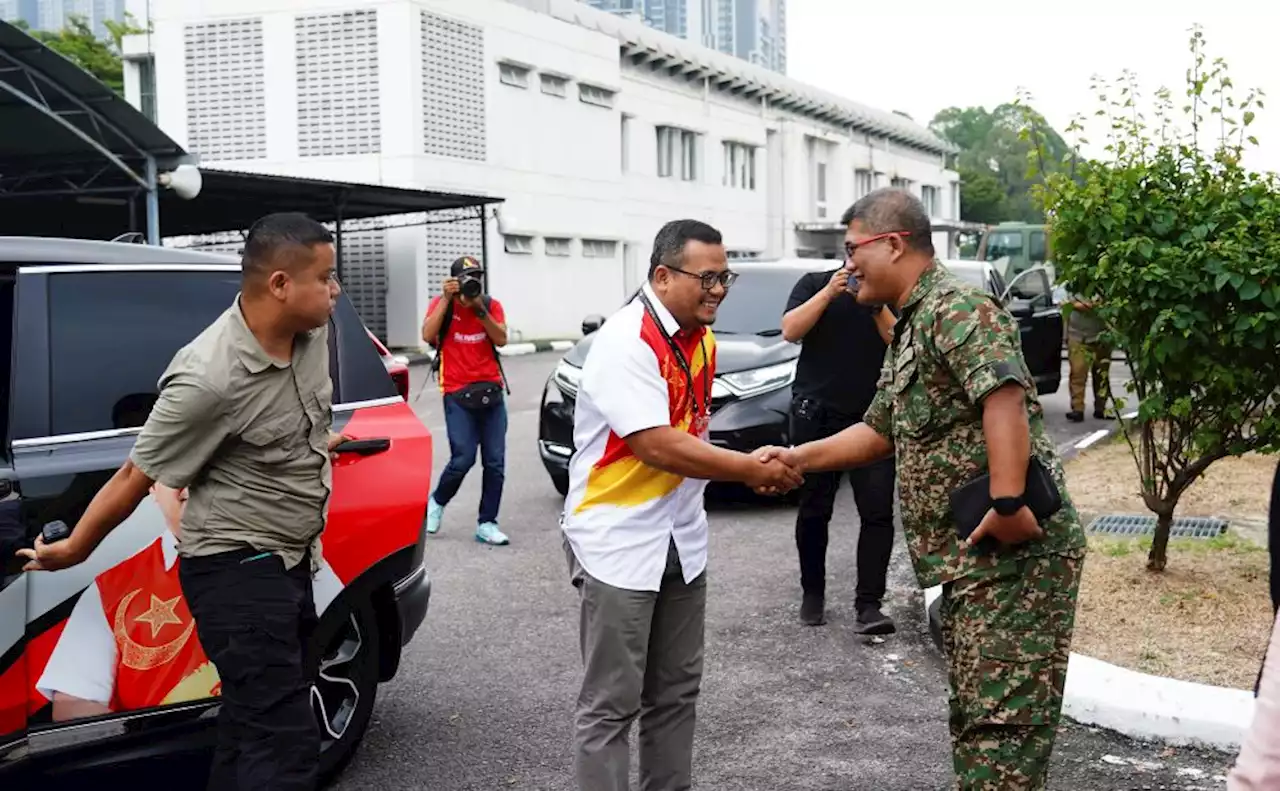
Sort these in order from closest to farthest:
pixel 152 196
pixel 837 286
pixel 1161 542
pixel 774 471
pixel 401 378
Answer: pixel 774 471
pixel 401 378
pixel 837 286
pixel 1161 542
pixel 152 196

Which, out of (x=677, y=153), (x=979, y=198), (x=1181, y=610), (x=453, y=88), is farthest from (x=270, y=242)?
(x=979, y=198)

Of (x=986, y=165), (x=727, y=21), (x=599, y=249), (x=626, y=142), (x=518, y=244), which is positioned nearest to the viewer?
(x=518, y=244)

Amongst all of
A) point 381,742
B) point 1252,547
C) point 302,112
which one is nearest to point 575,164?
point 302,112

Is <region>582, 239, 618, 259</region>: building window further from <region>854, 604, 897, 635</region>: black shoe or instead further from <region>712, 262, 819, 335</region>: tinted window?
<region>854, 604, 897, 635</region>: black shoe

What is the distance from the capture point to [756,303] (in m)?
11.0

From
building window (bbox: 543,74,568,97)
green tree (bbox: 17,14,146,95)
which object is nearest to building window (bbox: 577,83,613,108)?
building window (bbox: 543,74,568,97)

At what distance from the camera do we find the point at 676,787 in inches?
164

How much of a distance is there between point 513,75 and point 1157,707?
3388 centimetres

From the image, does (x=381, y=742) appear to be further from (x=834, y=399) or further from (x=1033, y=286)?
(x=1033, y=286)

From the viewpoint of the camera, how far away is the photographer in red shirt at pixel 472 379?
8.91 m

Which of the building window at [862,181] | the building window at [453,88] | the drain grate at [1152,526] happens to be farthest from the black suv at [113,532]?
the building window at [862,181]

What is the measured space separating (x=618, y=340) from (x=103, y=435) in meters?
1.51

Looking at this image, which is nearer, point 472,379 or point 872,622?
point 872,622

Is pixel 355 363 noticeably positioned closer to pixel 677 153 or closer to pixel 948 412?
pixel 948 412
